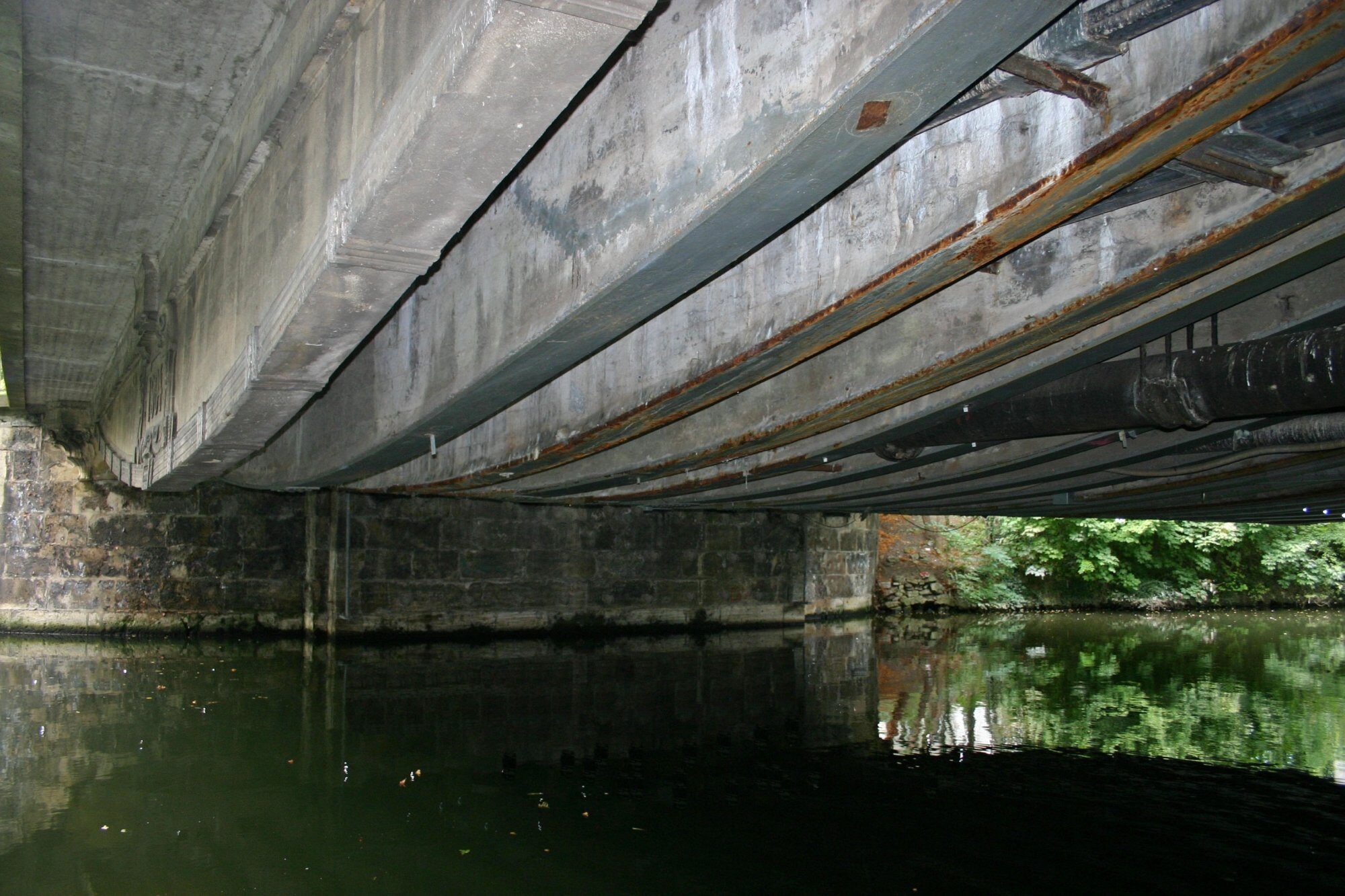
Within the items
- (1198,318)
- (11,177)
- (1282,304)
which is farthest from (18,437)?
(1282,304)

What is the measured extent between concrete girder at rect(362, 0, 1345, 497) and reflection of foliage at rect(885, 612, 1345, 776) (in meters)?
4.74

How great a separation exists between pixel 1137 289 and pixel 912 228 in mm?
1146

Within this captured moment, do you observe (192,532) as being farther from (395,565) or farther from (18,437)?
(395,565)

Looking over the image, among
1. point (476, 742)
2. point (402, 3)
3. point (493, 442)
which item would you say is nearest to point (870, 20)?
point (402, 3)

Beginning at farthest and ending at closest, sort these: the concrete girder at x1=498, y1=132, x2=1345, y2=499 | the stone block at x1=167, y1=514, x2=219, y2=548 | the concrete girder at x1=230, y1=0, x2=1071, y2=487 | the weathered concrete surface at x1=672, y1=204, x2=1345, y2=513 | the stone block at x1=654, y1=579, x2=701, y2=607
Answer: the stone block at x1=654, y1=579, x2=701, y2=607, the stone block at x1=167, y1=514, x2=219, y2=548, the weathered concrete surface at x1=672, y1=204, x2=1345, y2=513, the concrete girder at x1=498, y1=132, x2=1345, y2=499, the concrete girder at x1=230, y1=0, x2=1071, y2=487

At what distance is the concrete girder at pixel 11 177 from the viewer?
3939mm

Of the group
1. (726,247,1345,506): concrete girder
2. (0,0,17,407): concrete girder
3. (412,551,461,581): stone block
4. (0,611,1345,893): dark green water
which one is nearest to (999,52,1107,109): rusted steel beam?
(726,247,1345,506): concrete girder

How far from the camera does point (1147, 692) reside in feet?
42.2

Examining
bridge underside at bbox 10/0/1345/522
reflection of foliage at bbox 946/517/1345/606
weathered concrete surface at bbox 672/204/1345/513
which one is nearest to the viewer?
bridge underside at bbox 10/0/1345/522

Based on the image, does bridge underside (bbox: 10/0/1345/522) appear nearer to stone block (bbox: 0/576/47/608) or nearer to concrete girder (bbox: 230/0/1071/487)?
concrete girder (bbox: 230/0/1071/487)

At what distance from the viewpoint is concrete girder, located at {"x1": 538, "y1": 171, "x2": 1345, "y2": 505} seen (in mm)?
4105

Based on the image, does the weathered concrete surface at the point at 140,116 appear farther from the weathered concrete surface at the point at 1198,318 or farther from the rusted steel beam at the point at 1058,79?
the weathered concrete surface at the point at 1198,318

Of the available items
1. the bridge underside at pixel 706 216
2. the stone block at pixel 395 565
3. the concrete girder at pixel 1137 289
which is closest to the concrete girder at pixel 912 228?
the bridge underside at pixel 706 216

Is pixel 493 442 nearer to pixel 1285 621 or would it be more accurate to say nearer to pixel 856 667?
pixel 856 667
